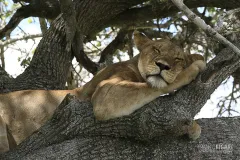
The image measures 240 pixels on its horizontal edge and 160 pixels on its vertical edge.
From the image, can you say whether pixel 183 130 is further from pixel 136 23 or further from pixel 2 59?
pixel 2 59

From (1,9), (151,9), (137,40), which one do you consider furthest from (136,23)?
(1,9)

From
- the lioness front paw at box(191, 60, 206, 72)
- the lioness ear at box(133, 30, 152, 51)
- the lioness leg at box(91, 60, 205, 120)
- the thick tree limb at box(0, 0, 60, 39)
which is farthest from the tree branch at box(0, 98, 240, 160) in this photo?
the thick tree limb at box(0, 0, 60, 39)

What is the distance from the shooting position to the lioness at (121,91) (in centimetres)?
443

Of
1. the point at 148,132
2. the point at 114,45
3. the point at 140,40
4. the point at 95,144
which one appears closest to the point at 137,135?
the point at 148,132

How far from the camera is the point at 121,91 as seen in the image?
457 centimetres

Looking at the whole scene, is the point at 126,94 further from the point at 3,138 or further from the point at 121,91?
the point at 3,138

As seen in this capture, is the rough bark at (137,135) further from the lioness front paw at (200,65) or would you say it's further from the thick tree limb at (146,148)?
the lioness front paw at (200,65)

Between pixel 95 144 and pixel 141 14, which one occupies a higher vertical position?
pixel 141 14

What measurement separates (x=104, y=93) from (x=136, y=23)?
3.34 m

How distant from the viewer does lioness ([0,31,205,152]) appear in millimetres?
4430

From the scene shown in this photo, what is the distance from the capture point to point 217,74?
458cm

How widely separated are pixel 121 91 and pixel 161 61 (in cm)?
57

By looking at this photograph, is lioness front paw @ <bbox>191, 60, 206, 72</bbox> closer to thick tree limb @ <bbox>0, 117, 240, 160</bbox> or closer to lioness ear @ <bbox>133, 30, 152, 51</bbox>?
thick tree limb @ <bbox>0, 117, 240, 160</bbox>

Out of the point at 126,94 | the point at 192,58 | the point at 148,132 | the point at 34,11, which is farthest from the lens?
the point at 34,11
